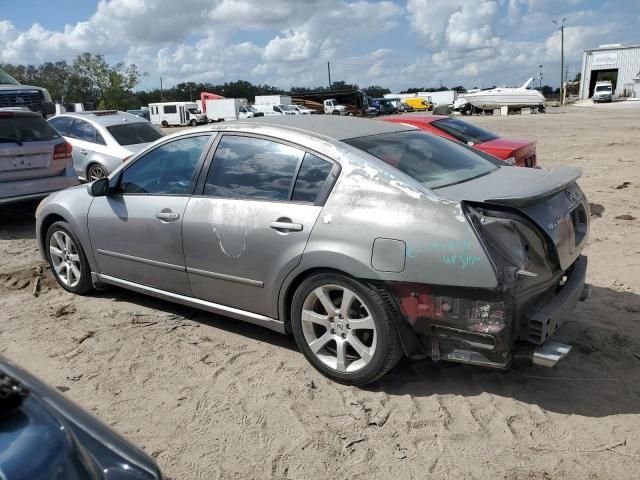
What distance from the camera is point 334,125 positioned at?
3902 millimetres

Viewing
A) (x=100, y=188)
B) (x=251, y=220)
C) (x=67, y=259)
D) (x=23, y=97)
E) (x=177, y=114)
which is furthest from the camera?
(x=177, y=114)

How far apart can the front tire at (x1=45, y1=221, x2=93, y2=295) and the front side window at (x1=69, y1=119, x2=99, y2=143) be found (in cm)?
606

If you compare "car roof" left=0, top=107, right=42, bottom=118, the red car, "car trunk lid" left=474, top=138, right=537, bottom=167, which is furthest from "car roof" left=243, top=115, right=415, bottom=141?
"car roof" left=0, top=107, right=42, bottom=118

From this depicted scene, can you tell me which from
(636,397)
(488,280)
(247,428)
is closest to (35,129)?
(247,428)

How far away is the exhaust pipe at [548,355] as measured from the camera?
2863mm

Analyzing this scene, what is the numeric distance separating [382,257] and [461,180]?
33.9 inches

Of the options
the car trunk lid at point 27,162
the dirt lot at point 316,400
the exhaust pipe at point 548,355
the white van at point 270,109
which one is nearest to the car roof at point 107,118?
the car trunk lid at point 27,162

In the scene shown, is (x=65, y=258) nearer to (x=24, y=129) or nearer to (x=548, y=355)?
(x=24, y=129)

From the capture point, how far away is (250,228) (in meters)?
3.51

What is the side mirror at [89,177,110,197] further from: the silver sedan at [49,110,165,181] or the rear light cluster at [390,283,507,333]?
the silver sedan at [49,110,165,181]

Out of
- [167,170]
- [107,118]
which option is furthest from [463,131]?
[107,118]

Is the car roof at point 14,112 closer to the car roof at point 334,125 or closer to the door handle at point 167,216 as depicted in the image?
the door handle at point 167,216

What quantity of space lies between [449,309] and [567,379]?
1107mm

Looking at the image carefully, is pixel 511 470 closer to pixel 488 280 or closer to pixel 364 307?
pixel 488 280
